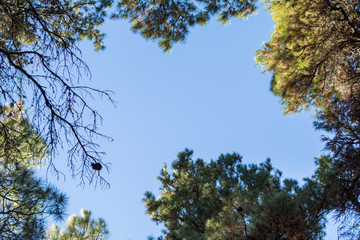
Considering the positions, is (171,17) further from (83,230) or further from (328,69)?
(83,230)

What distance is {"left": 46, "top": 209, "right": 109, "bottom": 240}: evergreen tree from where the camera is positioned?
6.72 meters

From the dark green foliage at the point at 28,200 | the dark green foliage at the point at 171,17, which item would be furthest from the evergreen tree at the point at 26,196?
the dark green foliage at the point at 171,17

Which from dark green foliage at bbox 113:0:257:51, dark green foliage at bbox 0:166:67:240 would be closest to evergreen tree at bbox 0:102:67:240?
dark green foliage at bbox 0:166:67:240

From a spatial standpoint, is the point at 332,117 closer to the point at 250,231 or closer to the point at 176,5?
the point at 250,231

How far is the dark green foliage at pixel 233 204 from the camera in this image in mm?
4984

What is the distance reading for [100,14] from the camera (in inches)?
208

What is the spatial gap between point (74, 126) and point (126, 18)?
3911 millimetres

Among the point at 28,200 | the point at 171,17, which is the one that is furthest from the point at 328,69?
the point at 28,200

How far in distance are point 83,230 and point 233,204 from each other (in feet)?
15.4

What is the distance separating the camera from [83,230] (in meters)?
7.06

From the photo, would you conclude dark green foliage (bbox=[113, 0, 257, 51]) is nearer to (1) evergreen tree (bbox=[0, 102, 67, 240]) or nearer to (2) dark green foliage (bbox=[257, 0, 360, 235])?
(2) dark green foliage (bbox=[257, 0, 360, 235])

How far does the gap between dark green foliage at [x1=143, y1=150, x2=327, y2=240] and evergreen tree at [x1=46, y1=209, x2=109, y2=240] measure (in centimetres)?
229

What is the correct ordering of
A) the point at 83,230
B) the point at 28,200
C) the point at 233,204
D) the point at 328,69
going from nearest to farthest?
the point at 28,200, the point at 328,69, the point at 233,204, the point at 83,230

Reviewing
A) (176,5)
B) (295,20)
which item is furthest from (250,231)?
(176,5)
